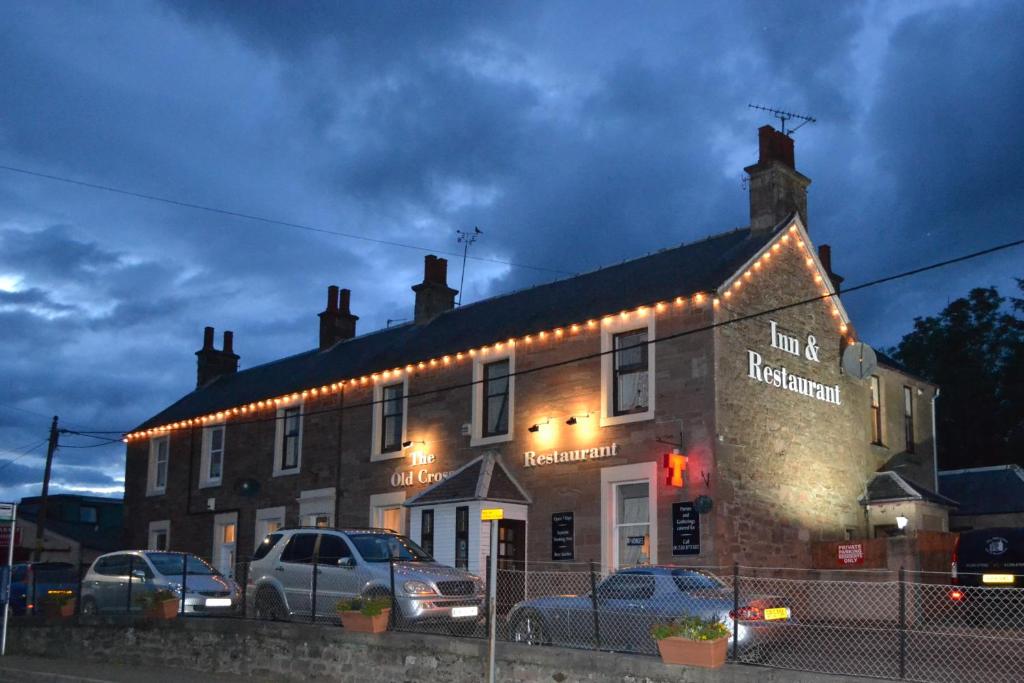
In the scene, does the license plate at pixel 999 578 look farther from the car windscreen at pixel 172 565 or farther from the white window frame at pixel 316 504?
the white window frame at pixel 316 504

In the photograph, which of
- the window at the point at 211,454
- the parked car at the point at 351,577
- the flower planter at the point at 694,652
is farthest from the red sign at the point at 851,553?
the window at the point at 211,454

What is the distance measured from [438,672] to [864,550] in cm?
1115

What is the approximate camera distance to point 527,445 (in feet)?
81.7

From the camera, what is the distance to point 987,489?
32312mm

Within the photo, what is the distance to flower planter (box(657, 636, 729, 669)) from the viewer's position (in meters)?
12.0

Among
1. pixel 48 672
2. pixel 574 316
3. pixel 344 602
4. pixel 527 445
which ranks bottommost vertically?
pixel 48 672

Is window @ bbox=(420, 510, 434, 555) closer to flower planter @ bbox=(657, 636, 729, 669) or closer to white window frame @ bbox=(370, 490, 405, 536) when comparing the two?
white window frame @ bbox=(370, 490, 405, 536)

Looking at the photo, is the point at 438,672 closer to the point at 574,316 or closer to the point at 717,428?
the point at 717,428

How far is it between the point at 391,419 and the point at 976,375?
2876 centimetres

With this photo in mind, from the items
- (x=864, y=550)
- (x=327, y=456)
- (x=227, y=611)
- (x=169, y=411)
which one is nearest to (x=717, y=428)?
(x=864, y=550)

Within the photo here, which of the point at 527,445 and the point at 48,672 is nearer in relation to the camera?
the point at 48,672

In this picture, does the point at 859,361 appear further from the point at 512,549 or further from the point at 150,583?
the point at 150,583

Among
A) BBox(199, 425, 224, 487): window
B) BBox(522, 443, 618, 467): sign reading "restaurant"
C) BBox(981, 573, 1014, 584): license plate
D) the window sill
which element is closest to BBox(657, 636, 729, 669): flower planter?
BBox(981, 573, 1014, 584): license plate

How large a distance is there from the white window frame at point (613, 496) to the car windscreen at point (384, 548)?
189 inches
